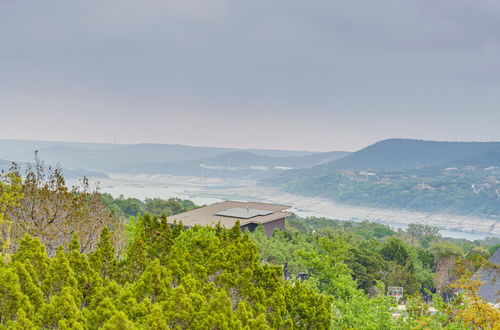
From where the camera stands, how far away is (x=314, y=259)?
548 inches

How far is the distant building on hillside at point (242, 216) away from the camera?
30.8 m

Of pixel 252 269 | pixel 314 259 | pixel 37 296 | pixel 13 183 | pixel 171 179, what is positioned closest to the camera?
pixel 37 296

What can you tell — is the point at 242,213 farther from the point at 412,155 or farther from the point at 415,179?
the point at 412,155

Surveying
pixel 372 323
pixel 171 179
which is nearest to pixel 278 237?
pixel 372 323

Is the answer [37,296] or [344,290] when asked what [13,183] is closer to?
[37,296]

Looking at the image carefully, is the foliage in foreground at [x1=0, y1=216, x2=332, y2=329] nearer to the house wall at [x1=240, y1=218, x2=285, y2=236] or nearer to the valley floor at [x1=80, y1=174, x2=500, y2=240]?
the house wall at [x1=240, y1=218, x2=285, y2=236]

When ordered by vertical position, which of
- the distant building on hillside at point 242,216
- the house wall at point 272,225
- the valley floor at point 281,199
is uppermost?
the distant building on hillside at point 242,216

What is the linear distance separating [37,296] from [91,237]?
21.5ft

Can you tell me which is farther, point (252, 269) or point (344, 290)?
point (344, 290)

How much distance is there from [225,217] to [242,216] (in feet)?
4.21

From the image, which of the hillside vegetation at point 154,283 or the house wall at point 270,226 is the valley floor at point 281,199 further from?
the hillside vegetation at point 154,283

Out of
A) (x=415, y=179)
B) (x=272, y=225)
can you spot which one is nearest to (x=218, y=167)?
(x=415, y=179)

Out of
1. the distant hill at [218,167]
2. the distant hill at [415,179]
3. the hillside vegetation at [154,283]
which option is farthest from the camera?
the distant hill at [218,167]

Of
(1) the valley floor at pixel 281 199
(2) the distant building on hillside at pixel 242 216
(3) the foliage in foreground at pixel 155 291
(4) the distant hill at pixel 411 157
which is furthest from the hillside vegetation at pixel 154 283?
(4) the distant hill at pixel 411 157
